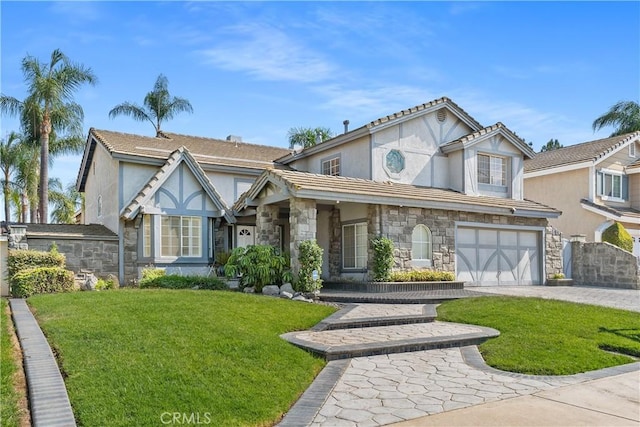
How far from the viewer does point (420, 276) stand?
16.5 m

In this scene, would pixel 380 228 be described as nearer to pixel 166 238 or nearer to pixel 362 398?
pixel 166 238

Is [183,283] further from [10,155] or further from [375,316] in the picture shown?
[10,155]

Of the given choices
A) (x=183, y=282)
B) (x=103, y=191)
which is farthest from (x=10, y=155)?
(x=183, y=282)

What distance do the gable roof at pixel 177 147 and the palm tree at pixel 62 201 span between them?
57.3 feet

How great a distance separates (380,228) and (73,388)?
11647 millimetres

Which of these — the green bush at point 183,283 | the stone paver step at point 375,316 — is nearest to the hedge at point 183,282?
the green bush at point 183,283

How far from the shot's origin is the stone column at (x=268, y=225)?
16.8m

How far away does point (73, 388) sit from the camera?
5770 millimetres

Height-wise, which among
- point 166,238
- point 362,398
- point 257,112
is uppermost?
point 257,112

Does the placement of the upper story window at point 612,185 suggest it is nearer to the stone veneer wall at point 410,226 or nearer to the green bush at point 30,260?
the stone veneer wall at point 410,226

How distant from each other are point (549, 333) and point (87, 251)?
48.4 ft

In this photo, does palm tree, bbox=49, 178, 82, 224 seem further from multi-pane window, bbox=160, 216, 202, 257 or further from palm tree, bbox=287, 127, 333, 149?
Result: multi-pane window, bbox=160, 216, 202, 257

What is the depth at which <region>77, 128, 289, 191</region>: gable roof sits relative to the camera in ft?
65.3

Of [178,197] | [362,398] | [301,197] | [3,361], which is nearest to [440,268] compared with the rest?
[301,197]
